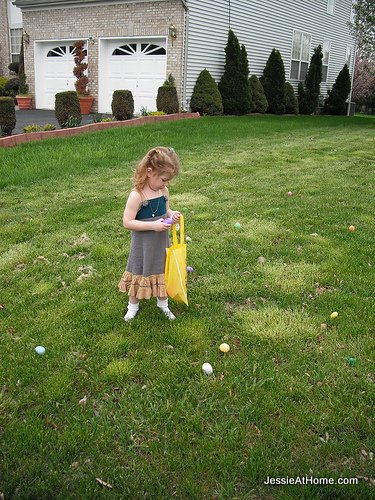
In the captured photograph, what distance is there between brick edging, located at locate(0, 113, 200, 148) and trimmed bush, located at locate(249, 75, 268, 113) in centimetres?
379

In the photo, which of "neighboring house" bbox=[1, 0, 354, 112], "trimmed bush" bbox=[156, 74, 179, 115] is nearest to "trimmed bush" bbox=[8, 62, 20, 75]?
"neighboring house" bbox=[1, 0, 354, 112]

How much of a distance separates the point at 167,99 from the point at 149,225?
36.1 feet

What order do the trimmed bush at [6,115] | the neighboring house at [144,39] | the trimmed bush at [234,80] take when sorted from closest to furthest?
the trimmed bush at [6,115] → the neighboring house at [144,39] → the trimmed bush at [234,80]

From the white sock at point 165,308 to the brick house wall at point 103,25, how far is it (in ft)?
37.7

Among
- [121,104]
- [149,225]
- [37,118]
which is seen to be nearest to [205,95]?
[121,104]

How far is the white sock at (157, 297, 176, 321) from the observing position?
2.98m

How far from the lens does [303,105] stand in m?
19.3

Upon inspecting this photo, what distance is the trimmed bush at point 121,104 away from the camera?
11727 millimetres

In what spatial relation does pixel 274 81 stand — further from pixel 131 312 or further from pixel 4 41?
pixel 131 312

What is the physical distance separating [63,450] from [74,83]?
15314 millimetres

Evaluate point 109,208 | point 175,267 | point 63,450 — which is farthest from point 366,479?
point 109,208

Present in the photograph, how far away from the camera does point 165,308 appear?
2998 millimetres

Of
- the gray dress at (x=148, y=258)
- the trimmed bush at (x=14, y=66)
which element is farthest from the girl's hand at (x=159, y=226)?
the trimmed bush at (x=14, y=66)

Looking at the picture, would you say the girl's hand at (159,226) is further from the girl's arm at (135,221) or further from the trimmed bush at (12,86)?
the trimmed bush at (12,86)
